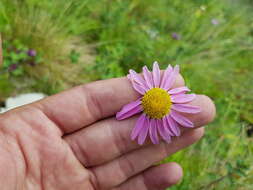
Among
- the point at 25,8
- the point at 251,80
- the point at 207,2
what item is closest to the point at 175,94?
the point at 25,8

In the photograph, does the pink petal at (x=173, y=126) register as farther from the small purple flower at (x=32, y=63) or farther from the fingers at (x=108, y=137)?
the small purple flower at (x=32, y=63)

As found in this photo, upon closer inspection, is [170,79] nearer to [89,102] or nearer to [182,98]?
A: [182,98]

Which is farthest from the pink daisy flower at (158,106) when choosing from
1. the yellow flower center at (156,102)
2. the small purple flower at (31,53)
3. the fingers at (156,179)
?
the small purple flower at (31,53)

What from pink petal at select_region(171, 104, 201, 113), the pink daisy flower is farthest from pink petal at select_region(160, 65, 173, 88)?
pink petal at select_region(171, 104, 201, 113)

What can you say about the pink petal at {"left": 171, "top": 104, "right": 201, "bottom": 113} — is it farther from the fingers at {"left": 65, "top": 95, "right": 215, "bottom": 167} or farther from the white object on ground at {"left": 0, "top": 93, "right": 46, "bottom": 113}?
the white object on ground at {"left": 0, "top": 93, "right": 46, "bottom": 113}

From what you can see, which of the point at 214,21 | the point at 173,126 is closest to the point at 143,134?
the point at 173,126

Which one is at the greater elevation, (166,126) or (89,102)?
(89,102)
